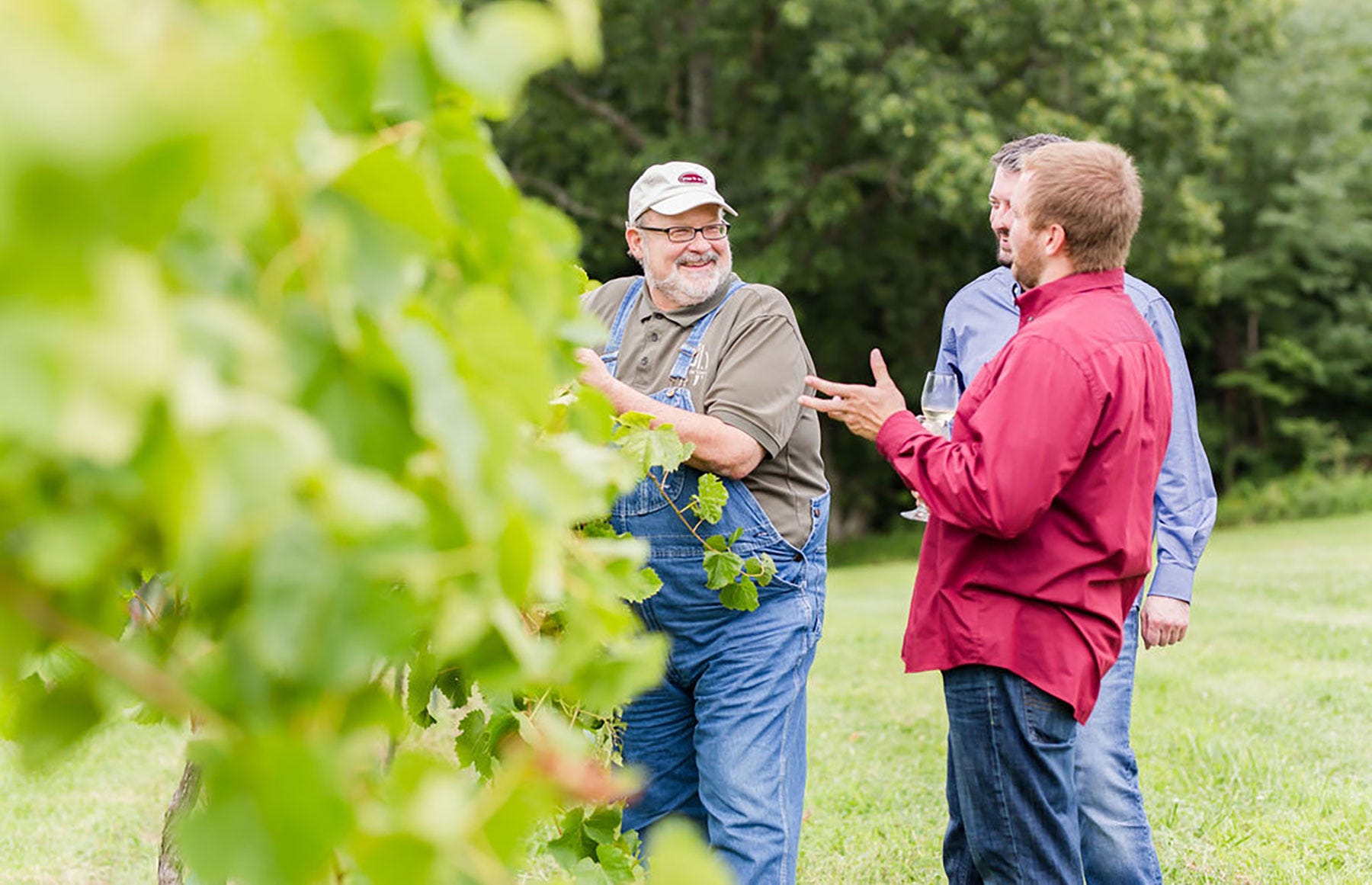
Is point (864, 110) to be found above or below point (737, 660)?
above

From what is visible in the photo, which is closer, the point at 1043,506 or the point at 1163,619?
the point at 1043,506

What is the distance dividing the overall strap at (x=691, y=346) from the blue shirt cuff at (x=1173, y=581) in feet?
5.10

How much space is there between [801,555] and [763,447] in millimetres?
311

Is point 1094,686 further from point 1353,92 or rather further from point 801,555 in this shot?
point 1353,92

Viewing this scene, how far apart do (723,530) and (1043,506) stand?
83 centimetres

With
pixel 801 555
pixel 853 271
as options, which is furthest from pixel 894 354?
pixel 801 555

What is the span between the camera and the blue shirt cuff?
389 cm

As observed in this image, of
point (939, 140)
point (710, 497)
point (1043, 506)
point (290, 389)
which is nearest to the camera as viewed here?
point (290, 389)

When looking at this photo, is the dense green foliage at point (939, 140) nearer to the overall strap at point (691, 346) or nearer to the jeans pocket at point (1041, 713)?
the overall strap at point (691, 346)

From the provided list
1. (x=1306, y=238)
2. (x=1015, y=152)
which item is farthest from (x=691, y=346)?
(x=1306, y=238)

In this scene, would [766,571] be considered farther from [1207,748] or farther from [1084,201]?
[1207,748]

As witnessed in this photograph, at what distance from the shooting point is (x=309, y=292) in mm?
780

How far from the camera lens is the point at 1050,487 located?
8.71 ft

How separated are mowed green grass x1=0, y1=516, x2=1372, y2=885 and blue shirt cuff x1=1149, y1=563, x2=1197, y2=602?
1.16 m
